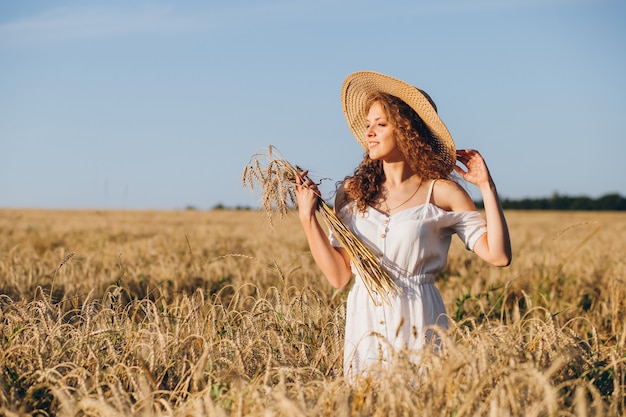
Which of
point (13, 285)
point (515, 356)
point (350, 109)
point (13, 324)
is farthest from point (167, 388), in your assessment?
point (13, 285)

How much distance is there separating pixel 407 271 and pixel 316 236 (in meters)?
0.41

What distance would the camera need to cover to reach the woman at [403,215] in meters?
2.98

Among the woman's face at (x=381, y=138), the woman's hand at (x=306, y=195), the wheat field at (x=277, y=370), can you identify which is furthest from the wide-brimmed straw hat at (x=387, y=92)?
the wheat field at (x=277, y=370)

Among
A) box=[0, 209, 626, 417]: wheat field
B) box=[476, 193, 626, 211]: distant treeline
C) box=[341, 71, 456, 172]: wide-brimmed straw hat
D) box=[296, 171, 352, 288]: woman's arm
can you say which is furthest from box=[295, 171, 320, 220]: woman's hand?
box=[476, 193, 626, 211]: distant treeline

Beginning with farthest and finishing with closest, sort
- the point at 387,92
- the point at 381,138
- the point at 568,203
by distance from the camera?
the point at 568,203 < the point at 387,92 < the point at 381,138

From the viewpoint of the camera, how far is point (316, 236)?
3086 millimetres

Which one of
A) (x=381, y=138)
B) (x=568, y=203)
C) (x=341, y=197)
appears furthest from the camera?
(x=568, y=203)

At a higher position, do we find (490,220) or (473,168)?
(473,168)

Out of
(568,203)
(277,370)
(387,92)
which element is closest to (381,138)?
(387,92)

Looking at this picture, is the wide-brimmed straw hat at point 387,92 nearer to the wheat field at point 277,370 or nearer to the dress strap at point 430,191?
the dress strap at point 430,191

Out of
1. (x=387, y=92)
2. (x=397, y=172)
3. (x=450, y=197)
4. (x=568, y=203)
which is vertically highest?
(x=568, y=203)

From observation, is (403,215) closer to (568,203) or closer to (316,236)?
(316,236)

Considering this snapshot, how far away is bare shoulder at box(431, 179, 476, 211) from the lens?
10.2 feet

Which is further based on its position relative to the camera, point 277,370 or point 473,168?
point 473,168
